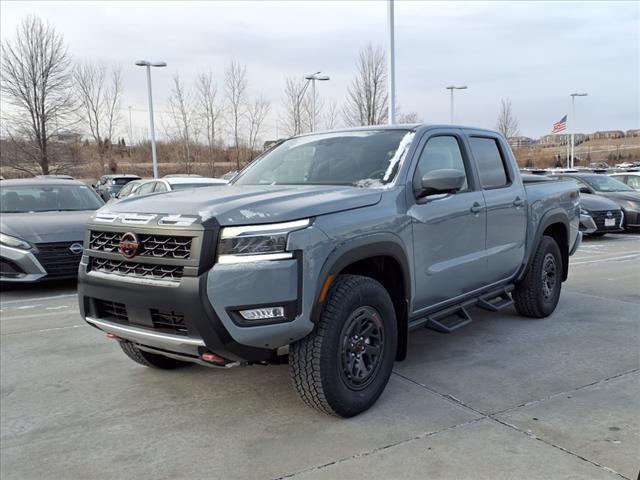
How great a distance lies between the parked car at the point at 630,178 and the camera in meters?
16.0

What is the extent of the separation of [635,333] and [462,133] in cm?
247

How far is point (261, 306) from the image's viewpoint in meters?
3.02

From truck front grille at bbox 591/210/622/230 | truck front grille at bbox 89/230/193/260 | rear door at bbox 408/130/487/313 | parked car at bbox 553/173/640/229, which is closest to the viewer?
truck front grille at bbox 89/230/193/260

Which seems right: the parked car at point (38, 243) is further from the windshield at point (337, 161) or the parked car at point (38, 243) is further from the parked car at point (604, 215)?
the parked car at point (604, 215)

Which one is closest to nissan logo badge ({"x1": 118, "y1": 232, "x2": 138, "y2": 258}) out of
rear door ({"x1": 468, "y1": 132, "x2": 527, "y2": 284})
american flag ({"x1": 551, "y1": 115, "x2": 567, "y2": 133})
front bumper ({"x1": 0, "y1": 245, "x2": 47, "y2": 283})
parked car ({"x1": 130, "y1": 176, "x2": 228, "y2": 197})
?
rear door ({"x1": 468, "y1": 132, "x2": 527, "y2": 284})

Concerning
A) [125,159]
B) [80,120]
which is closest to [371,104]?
[80,120]

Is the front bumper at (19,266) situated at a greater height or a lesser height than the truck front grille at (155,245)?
lesser

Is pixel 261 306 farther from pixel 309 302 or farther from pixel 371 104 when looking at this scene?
pixel 371 104

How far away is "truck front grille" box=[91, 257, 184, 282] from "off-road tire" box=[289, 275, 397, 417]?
789mm

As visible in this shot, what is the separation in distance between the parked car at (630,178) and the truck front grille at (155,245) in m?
15.7

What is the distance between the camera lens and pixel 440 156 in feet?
14.6

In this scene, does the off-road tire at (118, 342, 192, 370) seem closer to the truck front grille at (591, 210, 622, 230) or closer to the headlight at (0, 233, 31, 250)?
the headlight at (0, 233, 31, 250)

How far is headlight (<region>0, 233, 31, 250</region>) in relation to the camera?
7359mm

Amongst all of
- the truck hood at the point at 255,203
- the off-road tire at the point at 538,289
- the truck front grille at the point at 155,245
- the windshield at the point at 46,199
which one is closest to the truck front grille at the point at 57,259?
the windshield at the point at 46,199
